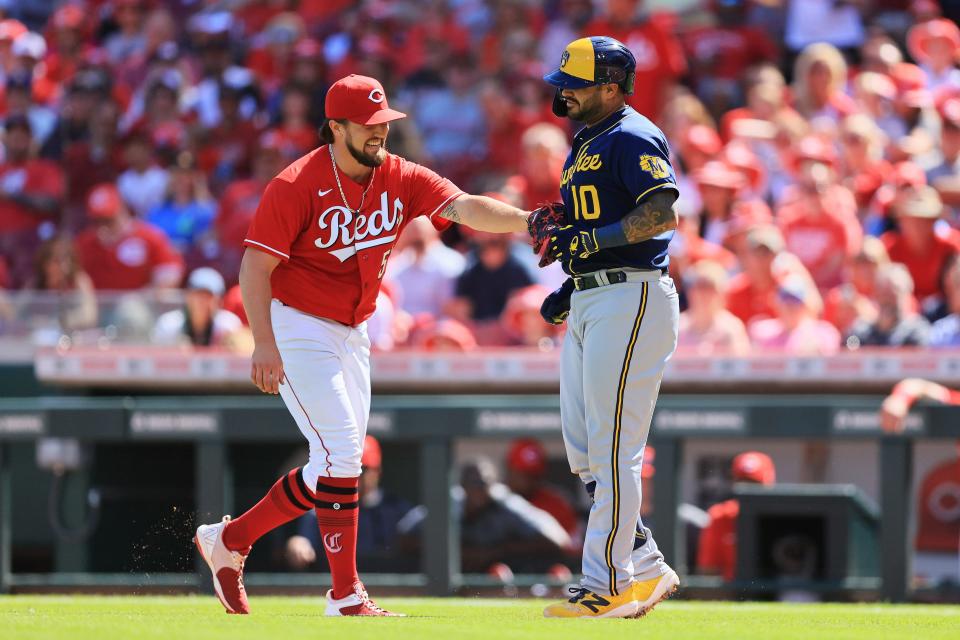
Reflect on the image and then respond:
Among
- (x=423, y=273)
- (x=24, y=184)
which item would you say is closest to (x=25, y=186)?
(x=24, y=184)

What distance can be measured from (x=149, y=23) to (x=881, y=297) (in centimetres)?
808

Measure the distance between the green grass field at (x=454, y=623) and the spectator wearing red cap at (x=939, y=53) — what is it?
5232 mm

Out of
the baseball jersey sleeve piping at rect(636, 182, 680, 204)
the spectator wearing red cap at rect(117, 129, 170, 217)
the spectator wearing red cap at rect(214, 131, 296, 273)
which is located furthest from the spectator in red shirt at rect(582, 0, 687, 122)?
the baseball jersey sleeve piping at rect(636, 182, 680, 204)

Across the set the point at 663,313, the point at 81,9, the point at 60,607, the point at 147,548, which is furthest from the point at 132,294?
the point at 81,9

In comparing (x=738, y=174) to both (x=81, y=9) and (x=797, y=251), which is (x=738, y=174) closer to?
(x=797, y=251)

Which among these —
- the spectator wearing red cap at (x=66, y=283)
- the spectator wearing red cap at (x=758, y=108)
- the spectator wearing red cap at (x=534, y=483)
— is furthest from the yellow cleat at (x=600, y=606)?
the spectator wearing red cap at (x=758, y=108)

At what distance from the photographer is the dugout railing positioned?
710 centimetres

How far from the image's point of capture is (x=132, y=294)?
30.1 ft

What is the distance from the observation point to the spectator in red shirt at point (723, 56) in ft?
37.5

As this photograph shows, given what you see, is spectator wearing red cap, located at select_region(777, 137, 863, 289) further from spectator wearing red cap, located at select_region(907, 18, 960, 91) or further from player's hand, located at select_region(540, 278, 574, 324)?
player's hand, located at select_region(540, 278, 574, 324)

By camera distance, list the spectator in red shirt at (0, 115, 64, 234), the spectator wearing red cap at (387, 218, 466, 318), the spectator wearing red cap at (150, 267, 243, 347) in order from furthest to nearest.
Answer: the spectator in red shirt at (0, 115, 64, 234)
the spectator wearing red cap at (387, 218, 466, 318)
the spectator wearing red cap at (150, 267, 243, 347)

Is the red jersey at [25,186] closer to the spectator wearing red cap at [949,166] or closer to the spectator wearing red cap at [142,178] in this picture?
the spectator wearing red cap at [142,178]

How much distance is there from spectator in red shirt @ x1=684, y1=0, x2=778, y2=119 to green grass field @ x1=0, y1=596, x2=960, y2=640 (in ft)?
19.3

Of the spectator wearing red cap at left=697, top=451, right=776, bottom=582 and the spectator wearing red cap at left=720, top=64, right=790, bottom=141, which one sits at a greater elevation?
the spectator wearing red cap at left=720, top=64, right=790, bottom=141
